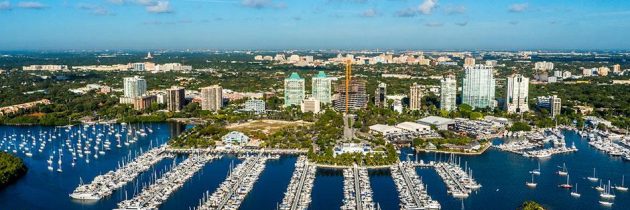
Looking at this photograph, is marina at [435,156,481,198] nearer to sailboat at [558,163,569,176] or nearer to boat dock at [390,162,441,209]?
boat dock at [390,162,441,209]

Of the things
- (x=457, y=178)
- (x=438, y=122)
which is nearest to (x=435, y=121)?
(x=438, y=122)

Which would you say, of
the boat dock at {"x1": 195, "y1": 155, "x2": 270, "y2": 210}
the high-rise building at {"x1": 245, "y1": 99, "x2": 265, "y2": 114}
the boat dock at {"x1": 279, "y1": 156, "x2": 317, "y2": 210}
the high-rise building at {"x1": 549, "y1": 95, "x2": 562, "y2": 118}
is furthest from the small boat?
the high-rise building at {"x1": 245, "y1": 99, "x2": 265, "y2": 114}

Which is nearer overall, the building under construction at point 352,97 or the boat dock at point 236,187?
the boat dock at point 236,187

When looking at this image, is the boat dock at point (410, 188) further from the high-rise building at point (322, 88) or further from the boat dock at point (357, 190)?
the high-rise building at point (322, 88)

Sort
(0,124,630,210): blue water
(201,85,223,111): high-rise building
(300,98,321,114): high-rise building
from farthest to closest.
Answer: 1. (201,85,223,111): high-rise building
2. (300,98,321,114): high-rise building
3. (0,124,630,210): blue water

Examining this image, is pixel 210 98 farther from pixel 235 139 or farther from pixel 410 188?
pixel 410 188

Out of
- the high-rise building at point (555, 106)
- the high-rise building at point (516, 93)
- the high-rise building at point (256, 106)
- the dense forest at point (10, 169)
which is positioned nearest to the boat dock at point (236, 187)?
the dense forest at point (10, 169)

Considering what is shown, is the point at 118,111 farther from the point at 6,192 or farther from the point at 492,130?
the point at 492,130
